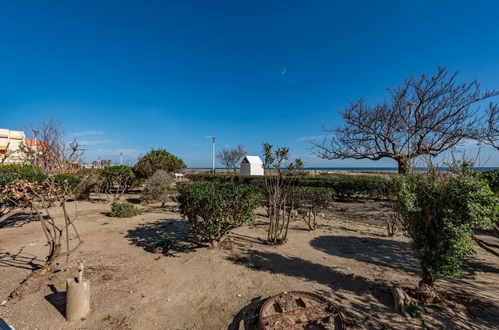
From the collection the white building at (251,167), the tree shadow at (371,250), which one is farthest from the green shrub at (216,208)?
the white building at (251,167)

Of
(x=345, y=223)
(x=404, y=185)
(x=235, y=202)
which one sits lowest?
(x=345, y=223)

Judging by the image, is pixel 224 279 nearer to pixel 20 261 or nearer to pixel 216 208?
pixel 216 208

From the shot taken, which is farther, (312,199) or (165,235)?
(312,199)

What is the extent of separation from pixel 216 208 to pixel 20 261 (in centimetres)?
441

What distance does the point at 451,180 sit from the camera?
3121 mm

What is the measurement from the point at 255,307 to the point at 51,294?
328 centimetres

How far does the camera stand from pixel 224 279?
13.3 feet

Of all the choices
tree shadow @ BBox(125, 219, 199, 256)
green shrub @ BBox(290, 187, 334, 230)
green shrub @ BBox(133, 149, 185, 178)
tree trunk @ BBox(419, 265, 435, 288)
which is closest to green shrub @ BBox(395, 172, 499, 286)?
tree trunk @ BBox(419, 265, 435, 288)

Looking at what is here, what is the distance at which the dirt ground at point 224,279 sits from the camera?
2922mm

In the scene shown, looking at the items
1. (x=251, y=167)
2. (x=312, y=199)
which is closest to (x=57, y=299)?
(x=312, y=199)

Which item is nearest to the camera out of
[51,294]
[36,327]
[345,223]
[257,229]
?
[36,327]

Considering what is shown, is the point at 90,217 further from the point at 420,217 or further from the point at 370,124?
the point at 370,124

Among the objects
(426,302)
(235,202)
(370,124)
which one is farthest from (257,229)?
(370,124)

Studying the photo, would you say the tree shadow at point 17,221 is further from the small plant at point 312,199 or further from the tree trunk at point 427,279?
the tree trunk at point 427,279
